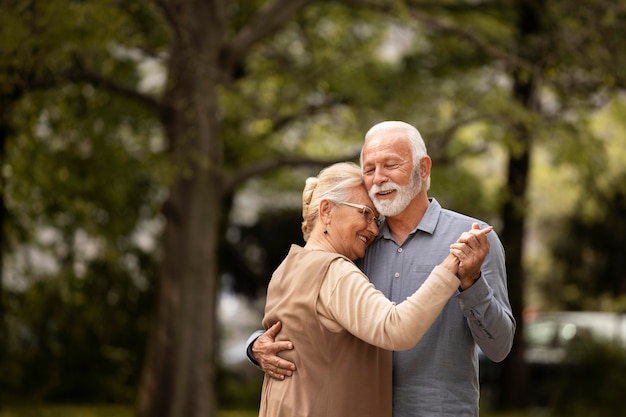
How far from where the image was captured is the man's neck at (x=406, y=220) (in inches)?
159

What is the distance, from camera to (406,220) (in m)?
4.05

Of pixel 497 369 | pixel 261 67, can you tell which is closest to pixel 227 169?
pixel 261 67

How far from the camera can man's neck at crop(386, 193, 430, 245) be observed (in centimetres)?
404

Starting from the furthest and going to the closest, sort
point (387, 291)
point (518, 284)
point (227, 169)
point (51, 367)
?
1. point (518, 284)
2. point (51, 367)
3. point (227, 169)
4. point (387, 291)

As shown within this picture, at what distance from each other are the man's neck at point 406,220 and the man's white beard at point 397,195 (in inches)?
3.6

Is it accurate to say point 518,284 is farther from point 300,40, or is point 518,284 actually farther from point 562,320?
point 300,40

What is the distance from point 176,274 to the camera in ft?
40.0

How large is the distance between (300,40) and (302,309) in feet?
37.8

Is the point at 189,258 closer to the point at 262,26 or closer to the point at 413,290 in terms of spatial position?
the point at 262,26

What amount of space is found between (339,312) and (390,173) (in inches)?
24.2

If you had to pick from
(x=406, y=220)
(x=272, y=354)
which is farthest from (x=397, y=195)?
(x=272, y=354)

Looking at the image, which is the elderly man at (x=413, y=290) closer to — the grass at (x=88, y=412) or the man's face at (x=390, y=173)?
the man's face at (x=390, y=173)

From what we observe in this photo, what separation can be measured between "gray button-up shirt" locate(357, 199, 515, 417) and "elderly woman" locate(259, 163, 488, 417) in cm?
12

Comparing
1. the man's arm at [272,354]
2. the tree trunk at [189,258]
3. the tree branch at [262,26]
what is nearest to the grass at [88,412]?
the tree trunk at [189,258]
